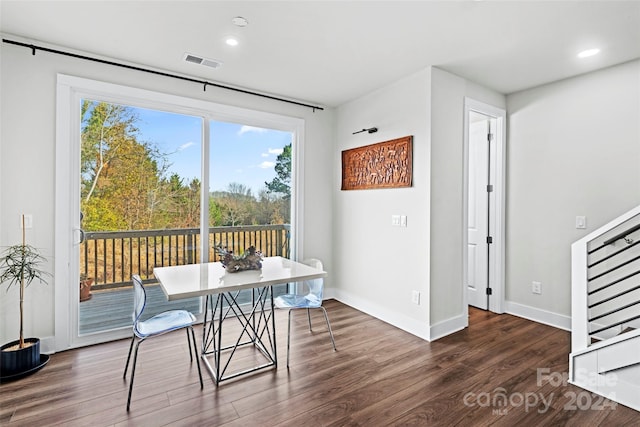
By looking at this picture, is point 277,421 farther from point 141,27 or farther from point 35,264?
point 141,27

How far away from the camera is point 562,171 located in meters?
3.34

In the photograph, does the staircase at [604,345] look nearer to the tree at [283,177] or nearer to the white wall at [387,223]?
the white wall at [387,223]

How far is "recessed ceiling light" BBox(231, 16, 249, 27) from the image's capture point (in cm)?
231

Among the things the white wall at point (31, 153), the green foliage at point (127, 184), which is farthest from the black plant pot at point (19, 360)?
the green foliage at point (127, 184)

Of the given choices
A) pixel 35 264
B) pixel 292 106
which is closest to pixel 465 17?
pixel 292 106

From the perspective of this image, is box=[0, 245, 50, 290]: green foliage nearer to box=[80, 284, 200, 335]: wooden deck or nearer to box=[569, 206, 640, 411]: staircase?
box=[80, 284, 200, 335]: wooden deck

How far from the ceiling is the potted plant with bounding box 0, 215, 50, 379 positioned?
5.69ft

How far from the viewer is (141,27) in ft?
8.03

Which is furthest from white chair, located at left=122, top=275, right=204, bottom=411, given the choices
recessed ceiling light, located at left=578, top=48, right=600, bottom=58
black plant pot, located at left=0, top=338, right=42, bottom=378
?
recessed ceiling light, located at left=578, top=48, right=600, bottom=58

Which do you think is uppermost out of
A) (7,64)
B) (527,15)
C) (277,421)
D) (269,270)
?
(527,15)

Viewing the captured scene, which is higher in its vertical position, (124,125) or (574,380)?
(124,125)

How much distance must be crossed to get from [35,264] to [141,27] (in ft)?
6.87

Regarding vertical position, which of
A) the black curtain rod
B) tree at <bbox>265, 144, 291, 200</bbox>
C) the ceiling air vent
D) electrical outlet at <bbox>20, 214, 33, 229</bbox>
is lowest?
electrical outlet at <bbox>20, 214, 33, 229</bbox>

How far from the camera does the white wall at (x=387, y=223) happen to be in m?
Result: 3.21
